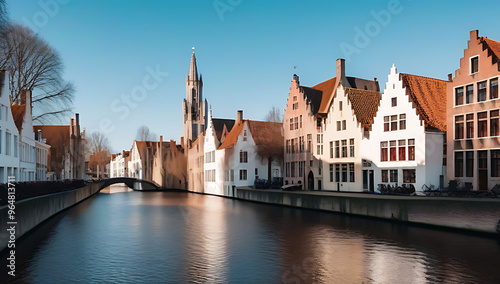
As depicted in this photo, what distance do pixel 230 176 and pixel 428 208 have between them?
1488 inches

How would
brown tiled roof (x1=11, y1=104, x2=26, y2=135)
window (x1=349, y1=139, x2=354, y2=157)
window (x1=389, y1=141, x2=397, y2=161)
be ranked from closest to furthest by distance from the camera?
1. window (x1=389, y1=141, x2=397, y2=161)
2. brown tiled roof (x1=11, y1=104, x2=26, y2=135)
3. window (x1=349, y1=139, x2=354, y2=157)

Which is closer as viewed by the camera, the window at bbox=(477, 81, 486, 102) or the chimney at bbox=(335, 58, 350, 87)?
the window at bbox=(477, 81, 486, 102)

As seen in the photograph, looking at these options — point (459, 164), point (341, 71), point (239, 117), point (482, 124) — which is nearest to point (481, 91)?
point (482, 124)

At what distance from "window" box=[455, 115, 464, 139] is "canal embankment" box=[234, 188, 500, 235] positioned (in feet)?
24.5

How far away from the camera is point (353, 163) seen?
45.2 meters

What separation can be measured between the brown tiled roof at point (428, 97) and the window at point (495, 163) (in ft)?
20.8

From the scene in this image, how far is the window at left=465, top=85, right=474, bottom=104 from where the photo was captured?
Result: 110ft

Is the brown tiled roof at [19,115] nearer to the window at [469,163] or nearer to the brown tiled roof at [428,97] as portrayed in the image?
the brown tiled roof at [428,97]

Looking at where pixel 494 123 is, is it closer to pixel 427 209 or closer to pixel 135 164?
pixel 427 209

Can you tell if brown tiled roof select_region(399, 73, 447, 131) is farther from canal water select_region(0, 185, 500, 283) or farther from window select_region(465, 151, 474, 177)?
canal water select_region(0, 185, 500, 283)

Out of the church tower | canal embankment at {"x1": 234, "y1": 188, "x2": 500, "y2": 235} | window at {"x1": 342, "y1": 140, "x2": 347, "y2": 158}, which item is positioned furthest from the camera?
the church tower

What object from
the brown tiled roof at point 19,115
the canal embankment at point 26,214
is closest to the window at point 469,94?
the canal embankment at point 26,214

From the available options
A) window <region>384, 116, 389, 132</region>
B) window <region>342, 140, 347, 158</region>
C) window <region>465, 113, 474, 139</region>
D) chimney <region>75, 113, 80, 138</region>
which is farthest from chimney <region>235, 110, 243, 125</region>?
window <region>465, 113, 474, 139</region>

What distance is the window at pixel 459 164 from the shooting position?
3393 centimetres
